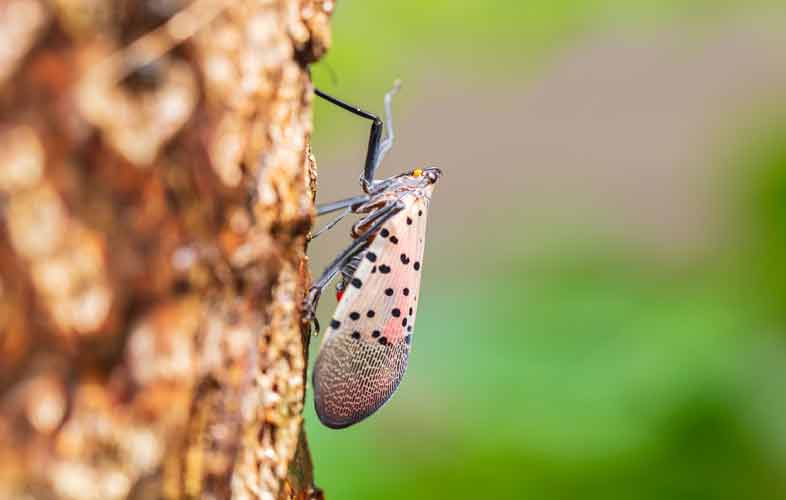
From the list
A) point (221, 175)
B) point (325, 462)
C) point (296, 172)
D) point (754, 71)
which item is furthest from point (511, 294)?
point (221, 175)

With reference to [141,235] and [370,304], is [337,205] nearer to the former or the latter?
[370,304]

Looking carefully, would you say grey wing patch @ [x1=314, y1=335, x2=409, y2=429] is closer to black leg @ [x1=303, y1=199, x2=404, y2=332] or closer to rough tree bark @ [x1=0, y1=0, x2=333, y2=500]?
black leg @ [x1=303, y1=199, x2=404, y2=332]

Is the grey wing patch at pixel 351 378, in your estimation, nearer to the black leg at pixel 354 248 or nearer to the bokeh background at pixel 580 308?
the black leg at pixel 354 248

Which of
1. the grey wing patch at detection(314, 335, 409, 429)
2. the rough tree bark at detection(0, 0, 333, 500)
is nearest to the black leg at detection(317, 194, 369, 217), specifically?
the grey wing patch at detection(314, 335, 409, 429)

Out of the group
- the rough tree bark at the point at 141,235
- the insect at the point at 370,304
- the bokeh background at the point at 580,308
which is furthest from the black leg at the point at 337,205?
the bokeh background at the point at 580,308

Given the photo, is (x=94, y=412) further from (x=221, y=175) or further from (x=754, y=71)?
(x=754, y=71)

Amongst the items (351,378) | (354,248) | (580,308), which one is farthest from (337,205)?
(580,308)

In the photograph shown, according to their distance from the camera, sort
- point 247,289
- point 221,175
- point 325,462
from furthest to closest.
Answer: point 325,462
point 247,289
point 221,175
